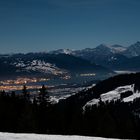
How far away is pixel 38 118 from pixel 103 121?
591 inches

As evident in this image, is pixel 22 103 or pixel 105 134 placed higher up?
pixel 22 103

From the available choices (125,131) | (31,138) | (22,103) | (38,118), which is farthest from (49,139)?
(125,131)

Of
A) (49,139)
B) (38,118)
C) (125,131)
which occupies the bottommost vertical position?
(125,131)

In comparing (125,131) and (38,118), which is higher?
(38,118)

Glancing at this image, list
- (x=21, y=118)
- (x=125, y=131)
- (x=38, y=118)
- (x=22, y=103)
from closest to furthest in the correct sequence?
1. (x=21, y=118)
2. (x=38, y=118)
3. (x=22, y=103)
4. (x=125, y=131)

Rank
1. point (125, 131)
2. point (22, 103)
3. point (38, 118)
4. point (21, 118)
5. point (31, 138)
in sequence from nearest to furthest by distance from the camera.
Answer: point (31, 138) → point (21, 118) → point (38, 118) → point (22, 103) → point (125, 131)

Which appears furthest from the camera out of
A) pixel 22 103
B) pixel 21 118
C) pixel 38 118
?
pixel 22 103

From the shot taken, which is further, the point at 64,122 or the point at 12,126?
the point at 64,122

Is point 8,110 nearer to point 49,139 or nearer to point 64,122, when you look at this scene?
point 64,122

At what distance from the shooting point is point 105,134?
7994cm

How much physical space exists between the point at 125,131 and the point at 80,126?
60.3 ft

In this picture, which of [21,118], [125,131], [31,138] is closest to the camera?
[31,138]

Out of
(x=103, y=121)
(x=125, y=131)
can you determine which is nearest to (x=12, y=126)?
(x=103, y=121)

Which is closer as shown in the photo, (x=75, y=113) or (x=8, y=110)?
(x=8, y=110)
